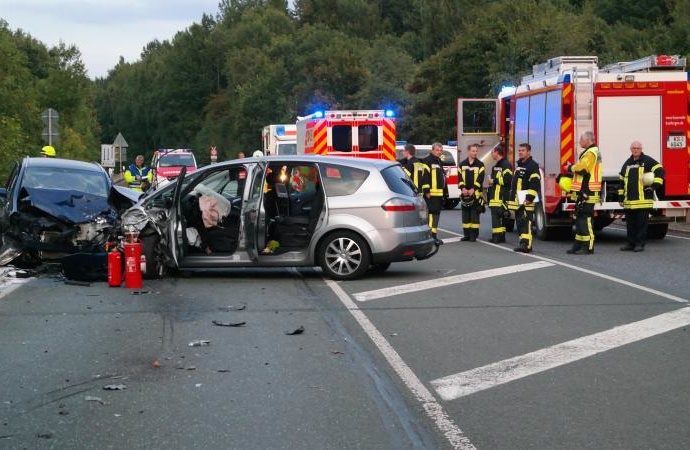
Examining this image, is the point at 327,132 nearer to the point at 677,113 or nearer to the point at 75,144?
the point at 677,113

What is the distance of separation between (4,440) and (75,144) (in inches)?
1975

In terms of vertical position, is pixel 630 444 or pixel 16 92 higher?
pixel 16 92

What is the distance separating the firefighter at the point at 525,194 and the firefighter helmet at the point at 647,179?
1.65 metres

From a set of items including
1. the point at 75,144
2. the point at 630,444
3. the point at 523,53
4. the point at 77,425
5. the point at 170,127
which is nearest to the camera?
the point at 630,444

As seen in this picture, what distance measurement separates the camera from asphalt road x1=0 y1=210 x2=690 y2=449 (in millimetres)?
5707

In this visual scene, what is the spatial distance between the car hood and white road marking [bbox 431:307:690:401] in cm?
742

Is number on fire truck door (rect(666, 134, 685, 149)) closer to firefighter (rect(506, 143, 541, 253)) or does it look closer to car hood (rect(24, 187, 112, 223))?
firefighter (rect(506, 143, 541, 253))

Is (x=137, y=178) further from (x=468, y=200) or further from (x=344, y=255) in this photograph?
(x=344, y=255)

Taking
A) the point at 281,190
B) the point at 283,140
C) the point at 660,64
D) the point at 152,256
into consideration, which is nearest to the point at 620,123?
the point at 660,64

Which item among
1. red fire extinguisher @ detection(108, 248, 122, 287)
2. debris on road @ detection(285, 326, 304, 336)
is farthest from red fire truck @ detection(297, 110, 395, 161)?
debris on road @ detection(285, 326, 304, 336)

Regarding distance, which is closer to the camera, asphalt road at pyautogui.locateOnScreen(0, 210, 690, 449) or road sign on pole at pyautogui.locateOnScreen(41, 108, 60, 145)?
asphalt road at pyautogui.locateOnScreen(0, 210, 690, 449)

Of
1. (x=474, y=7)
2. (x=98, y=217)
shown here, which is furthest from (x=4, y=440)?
(x=474, y=7)

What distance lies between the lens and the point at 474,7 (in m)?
83.2

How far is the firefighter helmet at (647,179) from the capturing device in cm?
1564
